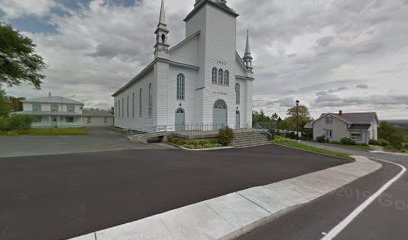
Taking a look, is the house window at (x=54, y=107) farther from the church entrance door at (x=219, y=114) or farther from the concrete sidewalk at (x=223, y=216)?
the concrete sidewalk at (x=223, y=216)

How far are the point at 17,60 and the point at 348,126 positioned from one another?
183 feet

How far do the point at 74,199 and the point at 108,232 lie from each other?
6.37 ft

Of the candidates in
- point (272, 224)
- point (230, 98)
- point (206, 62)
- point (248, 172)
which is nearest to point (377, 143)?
point (230, 98)

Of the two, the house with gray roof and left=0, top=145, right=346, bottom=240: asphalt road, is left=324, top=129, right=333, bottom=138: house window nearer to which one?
the house with gray roof

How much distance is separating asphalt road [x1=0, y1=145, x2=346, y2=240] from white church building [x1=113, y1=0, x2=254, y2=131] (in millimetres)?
11365

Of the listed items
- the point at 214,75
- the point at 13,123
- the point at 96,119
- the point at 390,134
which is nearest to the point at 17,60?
the point at 13,123

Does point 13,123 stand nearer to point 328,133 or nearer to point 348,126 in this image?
point 328,133

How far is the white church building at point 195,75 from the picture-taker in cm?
1841

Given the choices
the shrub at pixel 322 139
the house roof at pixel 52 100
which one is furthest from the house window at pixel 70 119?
the shrub at pixel 322 139

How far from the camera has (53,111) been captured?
39625 mm

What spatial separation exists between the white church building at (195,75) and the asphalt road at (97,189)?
37.3 feet

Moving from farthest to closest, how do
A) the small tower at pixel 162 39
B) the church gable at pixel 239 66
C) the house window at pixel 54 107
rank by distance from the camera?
1. the house window at pixel 54 107
2. the church gable at pixel 239 66
3. the small tower at pixel 162 39

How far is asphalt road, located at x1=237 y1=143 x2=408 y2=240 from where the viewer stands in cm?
327

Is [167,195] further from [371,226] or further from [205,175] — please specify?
[371,226]
